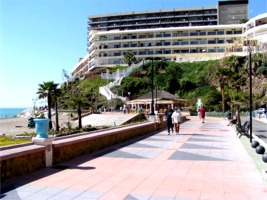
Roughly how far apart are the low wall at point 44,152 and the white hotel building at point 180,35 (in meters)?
67.5

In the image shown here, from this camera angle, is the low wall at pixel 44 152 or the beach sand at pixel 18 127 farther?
the beach sand at pixel 18 127

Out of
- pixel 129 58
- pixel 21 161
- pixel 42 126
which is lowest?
pixel 21 161

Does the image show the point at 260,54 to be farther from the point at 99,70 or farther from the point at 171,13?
the point at 171,13

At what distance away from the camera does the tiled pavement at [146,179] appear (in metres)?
6.39

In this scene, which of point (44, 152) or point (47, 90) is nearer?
point (44, 152)

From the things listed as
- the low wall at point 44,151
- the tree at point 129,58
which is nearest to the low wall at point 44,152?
the low wall at point 44,151

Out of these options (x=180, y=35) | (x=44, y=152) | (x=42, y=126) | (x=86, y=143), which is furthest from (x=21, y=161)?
A: (x=180, y=35)

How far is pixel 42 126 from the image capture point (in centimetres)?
893

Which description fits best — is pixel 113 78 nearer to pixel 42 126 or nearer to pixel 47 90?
pixel 47 90

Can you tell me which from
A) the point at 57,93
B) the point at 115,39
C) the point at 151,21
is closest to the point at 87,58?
the point at 115,39

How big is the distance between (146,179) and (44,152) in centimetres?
290

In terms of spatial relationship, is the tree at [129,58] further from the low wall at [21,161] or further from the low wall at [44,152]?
the low wall at [21,161]

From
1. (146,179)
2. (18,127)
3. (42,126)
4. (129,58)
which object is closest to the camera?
(146,179)

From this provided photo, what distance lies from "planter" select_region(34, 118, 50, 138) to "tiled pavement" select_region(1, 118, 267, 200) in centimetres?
93
